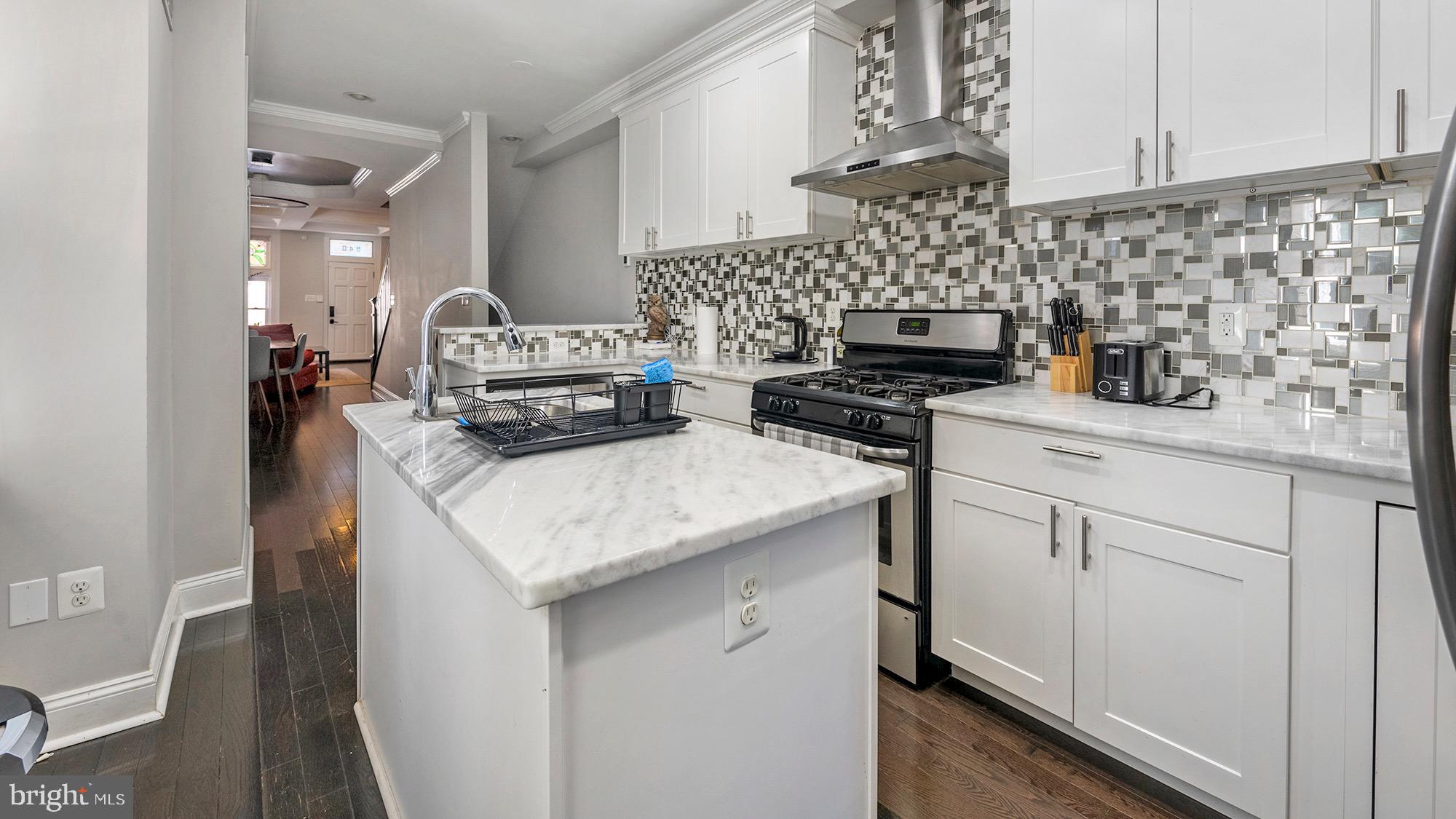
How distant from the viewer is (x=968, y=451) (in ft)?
6.87

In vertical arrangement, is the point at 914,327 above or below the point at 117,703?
above

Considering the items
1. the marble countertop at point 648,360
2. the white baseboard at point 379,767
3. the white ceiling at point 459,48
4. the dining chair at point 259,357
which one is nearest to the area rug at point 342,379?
the dining chair at point 259,357

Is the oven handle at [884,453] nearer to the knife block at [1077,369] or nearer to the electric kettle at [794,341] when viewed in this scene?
the knife block at [1077,369]

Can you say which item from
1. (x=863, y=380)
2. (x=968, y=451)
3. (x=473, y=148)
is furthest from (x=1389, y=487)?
(x=473, y=148)

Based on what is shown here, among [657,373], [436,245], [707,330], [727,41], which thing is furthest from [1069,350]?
[436,245]

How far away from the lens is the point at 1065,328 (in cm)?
233

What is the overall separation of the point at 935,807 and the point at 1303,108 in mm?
1883

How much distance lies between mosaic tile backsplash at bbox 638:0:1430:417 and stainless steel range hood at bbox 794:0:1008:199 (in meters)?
0.09

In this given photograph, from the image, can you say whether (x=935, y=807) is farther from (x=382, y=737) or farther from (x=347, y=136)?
(x=347, y=136)

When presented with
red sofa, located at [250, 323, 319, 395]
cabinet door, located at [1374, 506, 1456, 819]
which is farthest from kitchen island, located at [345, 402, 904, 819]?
red sofa, located at [250, 323, 319, 395]

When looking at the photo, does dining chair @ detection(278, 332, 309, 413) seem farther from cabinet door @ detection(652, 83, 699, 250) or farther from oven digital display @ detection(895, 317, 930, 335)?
oven digital display @ detection(895, 317, 930, 335)

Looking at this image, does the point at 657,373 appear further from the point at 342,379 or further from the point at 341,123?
the point at 342,379

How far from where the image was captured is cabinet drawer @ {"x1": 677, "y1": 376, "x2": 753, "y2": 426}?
3.03 meters

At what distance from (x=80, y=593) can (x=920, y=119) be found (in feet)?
10.2
